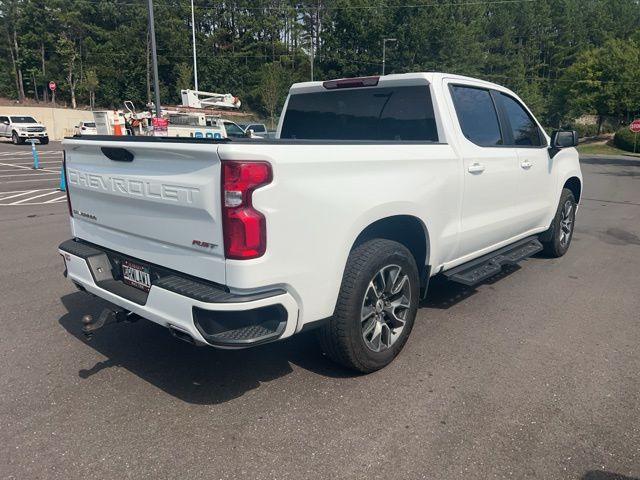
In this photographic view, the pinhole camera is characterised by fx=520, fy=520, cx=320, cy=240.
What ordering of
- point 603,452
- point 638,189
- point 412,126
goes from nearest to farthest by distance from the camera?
1. point 603,452
2. point 412,126
3. point 638,189

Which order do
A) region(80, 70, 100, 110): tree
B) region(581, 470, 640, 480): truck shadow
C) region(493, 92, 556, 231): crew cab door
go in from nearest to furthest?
region(581, 470, 640, 480): truck shadow → region(493, 92, 556, 231): crew cab door → region(80, 70, 100, 110): tree

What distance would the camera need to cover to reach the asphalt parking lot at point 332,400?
2.62m

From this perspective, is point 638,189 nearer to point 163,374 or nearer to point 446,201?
point 446,201

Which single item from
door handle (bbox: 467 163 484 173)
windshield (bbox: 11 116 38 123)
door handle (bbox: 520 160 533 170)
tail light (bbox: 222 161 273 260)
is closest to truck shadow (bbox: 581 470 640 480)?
tail light (bbox: 222 161 273 260)

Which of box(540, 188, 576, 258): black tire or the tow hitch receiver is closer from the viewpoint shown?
the tow hitch receiver

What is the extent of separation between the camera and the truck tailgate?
264 centimetres

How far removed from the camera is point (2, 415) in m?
3.01

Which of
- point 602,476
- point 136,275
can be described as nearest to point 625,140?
point 602,476

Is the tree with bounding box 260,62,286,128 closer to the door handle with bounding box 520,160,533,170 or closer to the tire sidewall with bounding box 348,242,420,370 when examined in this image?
the door handle with bounding box 520,160,533,170

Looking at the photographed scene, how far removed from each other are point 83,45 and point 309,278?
72889 millimetres

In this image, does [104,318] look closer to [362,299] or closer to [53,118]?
[362,299]

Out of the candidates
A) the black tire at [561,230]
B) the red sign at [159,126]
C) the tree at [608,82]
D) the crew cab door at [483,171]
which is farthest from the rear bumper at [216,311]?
the tree at [608,82]

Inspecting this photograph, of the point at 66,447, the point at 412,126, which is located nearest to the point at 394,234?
the point at 412,126

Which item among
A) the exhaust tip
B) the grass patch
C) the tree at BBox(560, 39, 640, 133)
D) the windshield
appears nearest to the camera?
the exhaust tip
